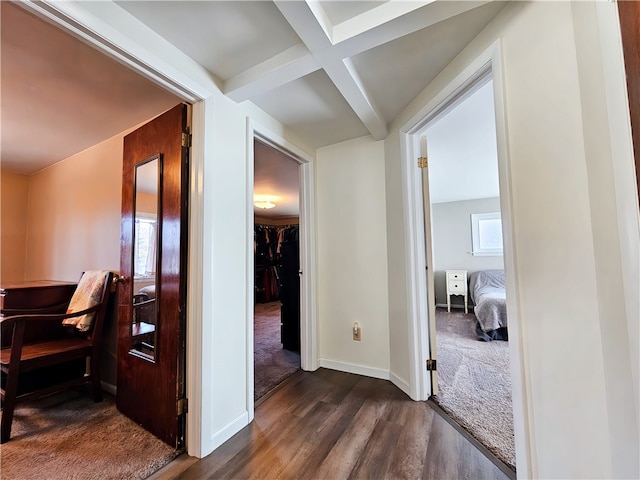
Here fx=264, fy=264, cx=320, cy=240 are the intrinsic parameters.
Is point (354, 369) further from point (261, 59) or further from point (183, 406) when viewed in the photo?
point (261, 59)

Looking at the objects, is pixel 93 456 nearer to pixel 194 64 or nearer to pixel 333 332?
pixel 333 332

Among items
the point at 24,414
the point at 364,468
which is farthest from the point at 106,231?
the point at 364,468

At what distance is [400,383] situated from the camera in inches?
83.8

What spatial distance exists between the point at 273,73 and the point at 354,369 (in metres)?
2.41

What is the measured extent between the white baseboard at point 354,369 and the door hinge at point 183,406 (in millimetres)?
1363

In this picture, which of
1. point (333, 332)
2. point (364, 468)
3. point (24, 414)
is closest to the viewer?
point (364, 468)

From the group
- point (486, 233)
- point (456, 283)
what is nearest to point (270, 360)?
point (456, 283)

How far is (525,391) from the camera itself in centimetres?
109

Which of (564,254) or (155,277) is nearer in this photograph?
(564,254)

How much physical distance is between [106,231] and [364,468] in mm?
2537

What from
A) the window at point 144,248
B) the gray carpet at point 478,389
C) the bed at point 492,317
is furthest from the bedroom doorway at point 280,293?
the bed at point 492,317

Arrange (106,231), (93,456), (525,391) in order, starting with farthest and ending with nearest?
(106,231) < (93,456) < (525,391)

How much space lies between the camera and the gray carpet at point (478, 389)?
5.12 ft

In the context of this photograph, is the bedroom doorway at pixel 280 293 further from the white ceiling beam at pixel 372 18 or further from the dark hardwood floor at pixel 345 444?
the white ceiling beam at pixel 372 18
